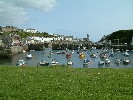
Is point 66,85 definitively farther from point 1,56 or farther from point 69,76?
point 1,56

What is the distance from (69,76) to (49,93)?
657cm

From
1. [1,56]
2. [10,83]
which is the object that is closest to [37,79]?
[10,83]

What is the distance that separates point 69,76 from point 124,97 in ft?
25.7

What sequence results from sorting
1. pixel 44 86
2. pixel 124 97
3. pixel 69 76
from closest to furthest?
1. pixel 124 97
2. pixel 44 86
3. pixel 69 76

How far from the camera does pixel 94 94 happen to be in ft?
52.9

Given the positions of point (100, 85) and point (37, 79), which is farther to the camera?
point (37, 79)

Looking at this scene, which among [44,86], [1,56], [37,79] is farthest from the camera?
[1,56]

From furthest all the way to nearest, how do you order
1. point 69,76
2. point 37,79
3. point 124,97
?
1. point 69,76
2. point 37,79
3. point 124,97

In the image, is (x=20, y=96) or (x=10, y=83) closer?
(x=20, y=96)

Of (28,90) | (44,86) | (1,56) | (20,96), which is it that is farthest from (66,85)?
(1,56)

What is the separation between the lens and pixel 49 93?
16359 millimetres

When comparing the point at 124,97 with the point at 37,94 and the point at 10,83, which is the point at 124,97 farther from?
the point at 10,83

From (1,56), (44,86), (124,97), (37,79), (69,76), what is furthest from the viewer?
(1,56)

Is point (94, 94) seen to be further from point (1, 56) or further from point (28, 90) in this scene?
point (1, 56)
